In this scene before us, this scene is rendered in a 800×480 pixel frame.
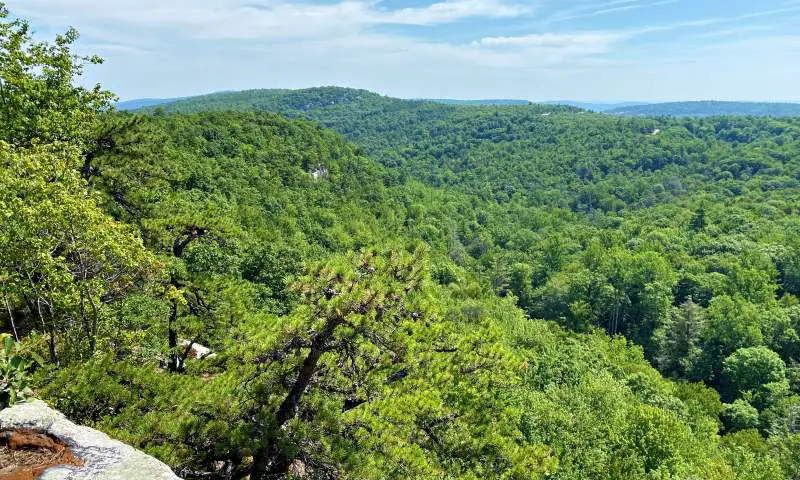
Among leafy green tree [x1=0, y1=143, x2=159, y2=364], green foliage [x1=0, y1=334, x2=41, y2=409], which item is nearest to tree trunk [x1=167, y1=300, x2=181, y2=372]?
leafy green tree [x1=0, y1=143, x2=159, y2=364]

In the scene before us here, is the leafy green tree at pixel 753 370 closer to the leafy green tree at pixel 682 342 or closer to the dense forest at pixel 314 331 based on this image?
the dense forest at pixel 314 331

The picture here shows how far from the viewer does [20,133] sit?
13.6 m

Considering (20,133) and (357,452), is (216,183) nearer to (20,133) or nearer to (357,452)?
(20,133)

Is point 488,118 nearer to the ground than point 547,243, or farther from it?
farther from it

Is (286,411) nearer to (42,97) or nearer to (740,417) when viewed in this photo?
(42,97)

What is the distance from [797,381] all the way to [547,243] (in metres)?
43.9

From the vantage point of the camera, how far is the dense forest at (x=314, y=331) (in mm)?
8312

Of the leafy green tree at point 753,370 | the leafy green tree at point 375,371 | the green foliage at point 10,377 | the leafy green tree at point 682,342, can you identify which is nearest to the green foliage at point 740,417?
the leafy green tree at point 753,370

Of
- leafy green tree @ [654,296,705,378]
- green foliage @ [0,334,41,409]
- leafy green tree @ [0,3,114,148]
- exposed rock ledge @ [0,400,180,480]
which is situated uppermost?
leafy green tree @ [0,3,114,148]

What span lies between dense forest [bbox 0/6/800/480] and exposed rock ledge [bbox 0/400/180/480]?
12.0 inches

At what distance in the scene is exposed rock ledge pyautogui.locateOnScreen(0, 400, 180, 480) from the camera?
18.4 ft

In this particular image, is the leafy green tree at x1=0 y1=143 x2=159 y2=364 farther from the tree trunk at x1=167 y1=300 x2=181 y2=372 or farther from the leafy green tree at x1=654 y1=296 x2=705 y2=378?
the leafy green tree at x1=654 y1=296 x2=705 y2=378

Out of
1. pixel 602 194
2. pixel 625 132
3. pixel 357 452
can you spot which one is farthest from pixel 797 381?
pixel 625 132

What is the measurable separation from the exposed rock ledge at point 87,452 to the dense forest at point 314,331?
31cm
